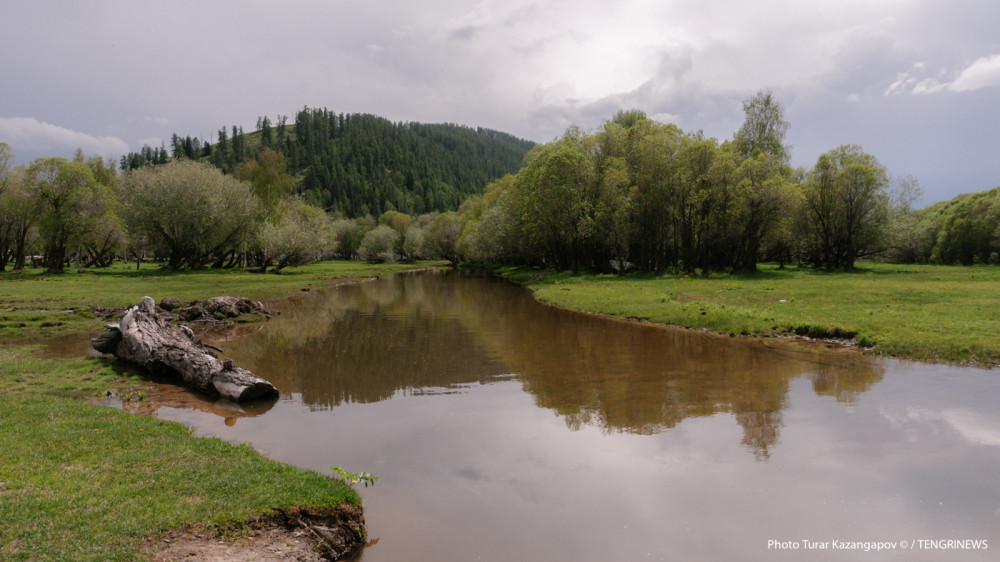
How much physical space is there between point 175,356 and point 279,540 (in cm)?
1134

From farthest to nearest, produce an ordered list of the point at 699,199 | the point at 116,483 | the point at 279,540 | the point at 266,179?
the point at 266,179, the point at 699,199, the point at 116,483, the point at 279,540

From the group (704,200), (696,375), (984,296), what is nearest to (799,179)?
(704,200)

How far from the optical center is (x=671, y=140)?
49219 millimetres

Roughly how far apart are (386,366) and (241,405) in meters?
5.21

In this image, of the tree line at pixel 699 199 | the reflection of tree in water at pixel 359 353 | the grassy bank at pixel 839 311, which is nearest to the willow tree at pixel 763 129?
the tree line at pixel 699 199

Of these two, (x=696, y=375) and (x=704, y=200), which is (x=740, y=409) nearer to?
(x=696, y=375)

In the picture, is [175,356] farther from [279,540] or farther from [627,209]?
[627,209]

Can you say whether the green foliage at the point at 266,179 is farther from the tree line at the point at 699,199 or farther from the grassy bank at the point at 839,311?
the grassy bank at the point at 839,311

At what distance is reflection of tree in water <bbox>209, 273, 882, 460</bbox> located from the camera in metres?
12.1

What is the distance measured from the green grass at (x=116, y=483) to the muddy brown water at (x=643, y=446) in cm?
111

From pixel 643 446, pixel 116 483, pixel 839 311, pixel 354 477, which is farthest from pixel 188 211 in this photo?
pixel 839 311

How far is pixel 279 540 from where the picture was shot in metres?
6.18

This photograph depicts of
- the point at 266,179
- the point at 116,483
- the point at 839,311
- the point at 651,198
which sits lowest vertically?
the point at 116,483

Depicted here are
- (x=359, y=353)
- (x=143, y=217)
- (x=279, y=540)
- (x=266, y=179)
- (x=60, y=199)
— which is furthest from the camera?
(x=266, y=179)
